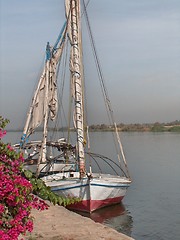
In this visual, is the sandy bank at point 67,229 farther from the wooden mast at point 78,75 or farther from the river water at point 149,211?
the wooden mast at point 78,75

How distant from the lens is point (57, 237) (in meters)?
8.93

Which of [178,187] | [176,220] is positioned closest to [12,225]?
[176,220]

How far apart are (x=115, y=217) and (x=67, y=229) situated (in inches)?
266

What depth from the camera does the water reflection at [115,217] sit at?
49.0 ft

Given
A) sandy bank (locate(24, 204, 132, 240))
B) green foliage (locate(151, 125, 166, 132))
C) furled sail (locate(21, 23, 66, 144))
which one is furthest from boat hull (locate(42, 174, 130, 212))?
green foliage (locate(151, 125, 166, 132))

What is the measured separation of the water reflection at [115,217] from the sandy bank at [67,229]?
354 centimetres

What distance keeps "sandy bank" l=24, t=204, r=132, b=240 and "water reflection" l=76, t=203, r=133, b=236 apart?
354 cm

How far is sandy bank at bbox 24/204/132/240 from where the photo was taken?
29.6 ft

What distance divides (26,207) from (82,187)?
10.1 m

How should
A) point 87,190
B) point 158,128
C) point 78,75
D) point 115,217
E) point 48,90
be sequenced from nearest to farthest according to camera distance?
point 87,190 < point 115,217 < point 78,75 < point 48,90 < point 158,128

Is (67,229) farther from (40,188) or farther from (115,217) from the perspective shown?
(115,217)

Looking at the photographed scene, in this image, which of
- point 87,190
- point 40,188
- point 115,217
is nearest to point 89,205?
point 87,190

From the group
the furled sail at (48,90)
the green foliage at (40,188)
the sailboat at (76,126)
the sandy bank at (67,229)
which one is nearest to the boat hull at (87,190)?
the sailboat at (76,126)

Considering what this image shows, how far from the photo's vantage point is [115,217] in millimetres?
16250
